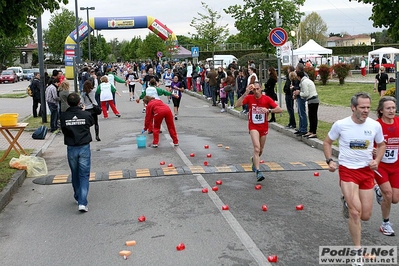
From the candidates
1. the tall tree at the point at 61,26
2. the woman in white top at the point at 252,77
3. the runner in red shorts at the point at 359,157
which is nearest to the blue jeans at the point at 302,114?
the woman in white top at the point at 252,77

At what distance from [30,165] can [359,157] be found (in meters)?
7.53

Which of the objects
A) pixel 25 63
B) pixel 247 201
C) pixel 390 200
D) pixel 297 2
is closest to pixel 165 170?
pixel 247 201

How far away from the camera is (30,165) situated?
1141 centimetres

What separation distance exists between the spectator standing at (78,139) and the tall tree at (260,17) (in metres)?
32.1

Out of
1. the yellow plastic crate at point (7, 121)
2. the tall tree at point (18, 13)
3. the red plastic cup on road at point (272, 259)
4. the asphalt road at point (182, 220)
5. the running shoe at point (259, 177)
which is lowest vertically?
the asphalt road at point (182, 220)

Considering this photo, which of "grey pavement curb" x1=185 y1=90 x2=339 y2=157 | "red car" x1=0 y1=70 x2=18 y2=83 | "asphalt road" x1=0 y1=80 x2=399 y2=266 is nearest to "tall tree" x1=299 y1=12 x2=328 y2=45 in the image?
"red car" x1=0 y1=70 x2=18 y2=83

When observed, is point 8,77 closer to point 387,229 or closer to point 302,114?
point 302,114

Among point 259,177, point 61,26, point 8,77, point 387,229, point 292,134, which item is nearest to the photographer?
point 387,229

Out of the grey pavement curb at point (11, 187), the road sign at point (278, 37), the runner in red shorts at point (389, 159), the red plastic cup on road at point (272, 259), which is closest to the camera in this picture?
the red plastic cup on road at point (272, 259)

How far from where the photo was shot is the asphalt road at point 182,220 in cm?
620

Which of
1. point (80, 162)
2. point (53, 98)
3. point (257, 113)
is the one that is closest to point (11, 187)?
point (80, 162)

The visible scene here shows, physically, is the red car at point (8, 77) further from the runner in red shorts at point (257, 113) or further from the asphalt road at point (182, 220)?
the runner in red shorts at point (257, 113)

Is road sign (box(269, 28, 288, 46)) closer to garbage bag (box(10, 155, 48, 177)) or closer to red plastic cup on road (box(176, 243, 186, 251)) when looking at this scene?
garbage bag (box(10, 155, 48, 177))

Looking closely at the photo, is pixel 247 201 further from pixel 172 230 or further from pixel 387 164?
pixel 387 164
